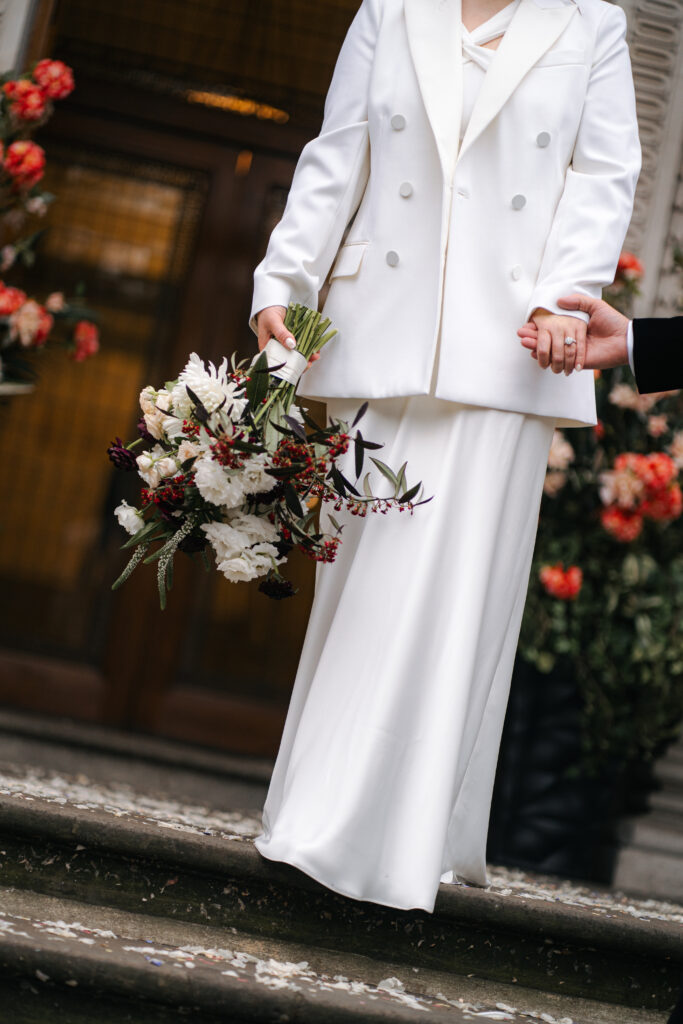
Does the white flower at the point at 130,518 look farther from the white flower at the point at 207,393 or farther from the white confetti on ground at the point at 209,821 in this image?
the white confetti on ground at the point at 209,821

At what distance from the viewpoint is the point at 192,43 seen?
4.33 m

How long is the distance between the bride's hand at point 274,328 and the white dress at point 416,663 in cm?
21

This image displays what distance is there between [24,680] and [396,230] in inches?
106

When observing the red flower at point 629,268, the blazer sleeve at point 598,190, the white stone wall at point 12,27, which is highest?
the white stone wall at point 12,27

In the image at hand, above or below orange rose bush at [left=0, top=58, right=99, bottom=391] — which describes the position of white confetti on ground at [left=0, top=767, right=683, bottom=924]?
below

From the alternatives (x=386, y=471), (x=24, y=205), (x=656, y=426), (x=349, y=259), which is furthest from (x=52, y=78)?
(x=656, y=426)

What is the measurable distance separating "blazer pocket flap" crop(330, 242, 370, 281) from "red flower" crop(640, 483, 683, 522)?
1674 millimetres

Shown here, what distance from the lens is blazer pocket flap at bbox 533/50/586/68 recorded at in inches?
87.6

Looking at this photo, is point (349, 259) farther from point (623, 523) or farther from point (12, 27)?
point (12, 27)

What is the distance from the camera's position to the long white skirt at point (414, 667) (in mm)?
2008

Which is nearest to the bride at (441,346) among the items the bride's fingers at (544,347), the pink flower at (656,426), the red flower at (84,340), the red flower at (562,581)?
the bride's fingers at (544,347)

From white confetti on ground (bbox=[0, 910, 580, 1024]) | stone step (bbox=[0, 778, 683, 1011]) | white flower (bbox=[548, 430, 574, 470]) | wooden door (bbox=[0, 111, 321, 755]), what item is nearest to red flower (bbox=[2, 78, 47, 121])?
wooden door (bbox=[0, 111, 321, 755])

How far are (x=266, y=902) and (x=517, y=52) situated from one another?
70.9 inches

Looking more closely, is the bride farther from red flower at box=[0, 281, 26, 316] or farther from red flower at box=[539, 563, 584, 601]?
red flower at box=[0, 281, 26, 316]
